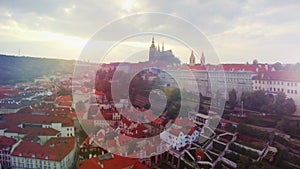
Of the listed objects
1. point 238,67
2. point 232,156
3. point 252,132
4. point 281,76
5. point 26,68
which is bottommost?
point 232,156

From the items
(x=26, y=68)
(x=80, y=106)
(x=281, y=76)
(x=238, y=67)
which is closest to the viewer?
(x=281, y=76)

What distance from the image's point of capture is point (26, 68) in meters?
24.3

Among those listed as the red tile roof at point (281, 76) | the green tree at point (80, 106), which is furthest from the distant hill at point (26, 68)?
the red tile roof at point (281, 76)

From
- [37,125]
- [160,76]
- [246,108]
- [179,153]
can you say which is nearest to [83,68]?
[160,76]

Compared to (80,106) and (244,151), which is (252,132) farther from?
(80,106)

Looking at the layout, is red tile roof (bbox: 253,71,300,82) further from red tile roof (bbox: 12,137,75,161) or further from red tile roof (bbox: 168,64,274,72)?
red tile roof (bbox: 12,137,75,161)

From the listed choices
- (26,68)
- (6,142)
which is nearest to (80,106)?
(6,142)

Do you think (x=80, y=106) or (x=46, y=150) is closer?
(x=46, y=150)

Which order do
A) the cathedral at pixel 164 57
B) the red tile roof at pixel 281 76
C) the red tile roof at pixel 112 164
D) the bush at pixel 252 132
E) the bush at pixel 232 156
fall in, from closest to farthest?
1. the red tile roof at pixel 112 164
2. the bush at pixel 232 156
3. the bush at pixel 252 132
4. the red tile roof at pixel 281 76
5. the cathedral at pixel 164 57

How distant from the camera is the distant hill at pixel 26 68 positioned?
19672mm

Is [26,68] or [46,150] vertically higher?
[26,68]

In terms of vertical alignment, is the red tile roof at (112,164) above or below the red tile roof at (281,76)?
below

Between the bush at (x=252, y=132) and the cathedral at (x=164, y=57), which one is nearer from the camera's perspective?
the bush at (x=252, y=132)

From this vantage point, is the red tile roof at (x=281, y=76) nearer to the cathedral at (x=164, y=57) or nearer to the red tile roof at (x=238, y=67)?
the red tile roof at (x=238, y=67)
